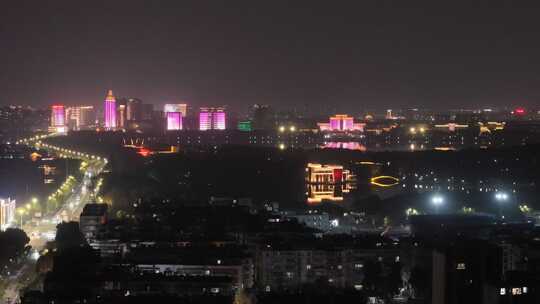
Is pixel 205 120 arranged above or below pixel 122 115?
below

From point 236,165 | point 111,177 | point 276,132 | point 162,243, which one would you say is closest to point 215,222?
point 162,243

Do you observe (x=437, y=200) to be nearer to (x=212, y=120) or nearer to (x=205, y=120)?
(x=212, y=120)

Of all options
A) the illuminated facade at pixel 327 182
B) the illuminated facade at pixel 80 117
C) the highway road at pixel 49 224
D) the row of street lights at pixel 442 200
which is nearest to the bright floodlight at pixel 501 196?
the row of street lights at pixel 442 200

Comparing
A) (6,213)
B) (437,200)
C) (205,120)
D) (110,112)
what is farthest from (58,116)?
(437,200)

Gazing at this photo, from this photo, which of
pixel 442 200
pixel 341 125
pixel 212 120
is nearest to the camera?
pixel 442 200

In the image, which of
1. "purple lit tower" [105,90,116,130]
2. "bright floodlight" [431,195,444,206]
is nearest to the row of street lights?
"bright floodlight" [431,195,444,206]

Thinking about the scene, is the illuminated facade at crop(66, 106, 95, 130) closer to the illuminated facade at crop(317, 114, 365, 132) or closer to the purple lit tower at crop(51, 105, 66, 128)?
the purple lit tower at crop(51, 105, 66, 128)

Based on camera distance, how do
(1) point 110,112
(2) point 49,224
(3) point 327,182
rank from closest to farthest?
(2) point 49,224 < (3) point 327,182 < (1) point 110,112
